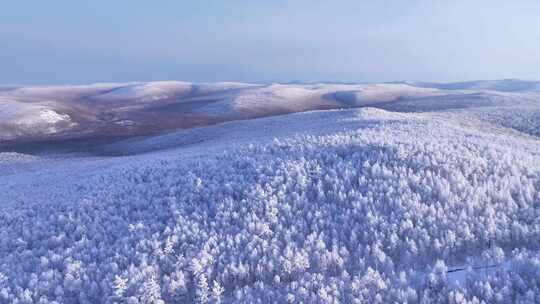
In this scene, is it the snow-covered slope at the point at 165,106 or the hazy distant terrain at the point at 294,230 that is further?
the snow-covered slope at the point at 165,106

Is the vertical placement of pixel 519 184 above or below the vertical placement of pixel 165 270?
above

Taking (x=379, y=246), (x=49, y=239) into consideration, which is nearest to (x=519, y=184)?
(x=379, y=246)

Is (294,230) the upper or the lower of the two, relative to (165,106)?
lower

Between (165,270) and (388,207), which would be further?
(388,207)

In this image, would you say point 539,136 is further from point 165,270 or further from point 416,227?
point 165,270

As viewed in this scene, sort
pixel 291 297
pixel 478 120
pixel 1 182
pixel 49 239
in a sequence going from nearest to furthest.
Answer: pixel 291 297, pixel 49 239, pixel 1 182, pixel 478 120

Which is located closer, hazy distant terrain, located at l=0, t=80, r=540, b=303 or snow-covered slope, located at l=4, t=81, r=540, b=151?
hazy distant terrain, located at l=0, t=80, r=540, b=303

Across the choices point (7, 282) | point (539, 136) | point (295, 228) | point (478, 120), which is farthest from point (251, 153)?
point (478, 120)

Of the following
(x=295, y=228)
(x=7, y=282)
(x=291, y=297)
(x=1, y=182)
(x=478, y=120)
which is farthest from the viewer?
(x=478, y=120)

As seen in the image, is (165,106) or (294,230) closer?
(294,230)
